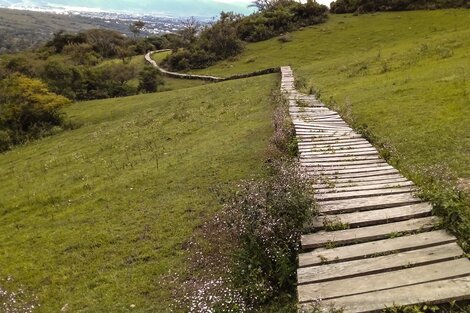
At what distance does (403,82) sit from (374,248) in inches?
804

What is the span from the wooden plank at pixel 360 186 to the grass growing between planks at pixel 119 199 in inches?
152

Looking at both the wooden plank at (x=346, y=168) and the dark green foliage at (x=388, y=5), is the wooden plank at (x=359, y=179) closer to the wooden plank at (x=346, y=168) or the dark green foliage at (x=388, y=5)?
the wooden plank at (x=346, y=168)

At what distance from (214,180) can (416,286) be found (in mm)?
10010

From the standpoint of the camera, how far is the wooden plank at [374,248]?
307 inches

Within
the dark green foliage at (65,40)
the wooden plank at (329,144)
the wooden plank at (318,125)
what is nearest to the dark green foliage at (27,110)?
the wooden plank at (318,125)

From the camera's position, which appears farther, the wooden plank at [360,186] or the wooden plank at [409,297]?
the wooden plank at [360,186]

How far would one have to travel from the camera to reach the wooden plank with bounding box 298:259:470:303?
688 centimetres

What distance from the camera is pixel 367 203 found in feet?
31.6

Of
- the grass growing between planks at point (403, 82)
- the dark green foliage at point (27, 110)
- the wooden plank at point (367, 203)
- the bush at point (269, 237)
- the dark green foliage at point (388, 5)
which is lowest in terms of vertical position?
the dark green foliage at point (27, 110)

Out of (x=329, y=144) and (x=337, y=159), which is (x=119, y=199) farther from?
(x=337, y=159)

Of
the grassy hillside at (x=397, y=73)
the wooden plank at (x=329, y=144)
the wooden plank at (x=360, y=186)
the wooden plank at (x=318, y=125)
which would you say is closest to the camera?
the wooden plank at (x=360, y=186)

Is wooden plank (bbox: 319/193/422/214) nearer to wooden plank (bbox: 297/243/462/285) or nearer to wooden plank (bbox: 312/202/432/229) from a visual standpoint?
→ wooden plank (bbox: 312/202/432/229)

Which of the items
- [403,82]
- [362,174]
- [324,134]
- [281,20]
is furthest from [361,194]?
[281,20]

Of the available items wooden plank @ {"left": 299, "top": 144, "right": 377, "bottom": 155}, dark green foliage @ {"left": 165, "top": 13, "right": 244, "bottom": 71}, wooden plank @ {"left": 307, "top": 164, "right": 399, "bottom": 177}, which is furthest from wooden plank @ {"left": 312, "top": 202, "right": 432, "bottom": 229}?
dark green foliage @ {"left": 165, "top": 13, "right": 244, "bottom": 71}
